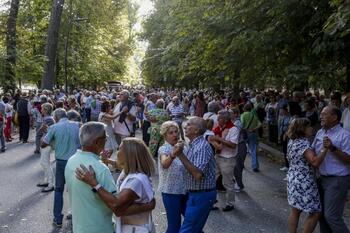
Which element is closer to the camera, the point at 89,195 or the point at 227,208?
the point at 89,195

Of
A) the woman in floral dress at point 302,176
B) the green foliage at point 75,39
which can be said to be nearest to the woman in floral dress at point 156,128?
the woman in floral dress at point 302,176

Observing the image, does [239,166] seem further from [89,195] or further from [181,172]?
[89,195]

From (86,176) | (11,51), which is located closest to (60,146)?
(86,176)

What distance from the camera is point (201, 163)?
5172 millimetres

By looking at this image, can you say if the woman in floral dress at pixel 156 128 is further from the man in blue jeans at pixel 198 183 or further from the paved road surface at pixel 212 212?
the man in blue jeans at pixel 198 183

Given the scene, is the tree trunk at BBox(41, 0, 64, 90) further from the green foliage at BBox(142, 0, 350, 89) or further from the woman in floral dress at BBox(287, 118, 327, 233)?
the woman in floral dress at BBox(287, 118, 327, 233)

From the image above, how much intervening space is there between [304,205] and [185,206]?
4.58ft

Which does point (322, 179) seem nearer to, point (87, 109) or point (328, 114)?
point (328, 114)

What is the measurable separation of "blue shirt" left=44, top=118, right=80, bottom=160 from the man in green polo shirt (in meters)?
3.46

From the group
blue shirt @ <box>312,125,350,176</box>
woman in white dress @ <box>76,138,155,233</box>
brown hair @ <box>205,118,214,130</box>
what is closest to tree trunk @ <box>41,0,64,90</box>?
brown hair @ <box>205,118,214,130</box>

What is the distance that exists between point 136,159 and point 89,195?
0.45 metres

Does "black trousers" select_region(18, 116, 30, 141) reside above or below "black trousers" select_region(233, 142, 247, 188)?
below

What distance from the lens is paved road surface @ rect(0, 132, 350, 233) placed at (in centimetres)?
740

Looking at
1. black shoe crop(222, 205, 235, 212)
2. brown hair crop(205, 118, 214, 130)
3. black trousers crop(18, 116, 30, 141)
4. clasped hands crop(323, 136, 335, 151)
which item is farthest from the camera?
black trousers crop(18, 116, 30, 141)
